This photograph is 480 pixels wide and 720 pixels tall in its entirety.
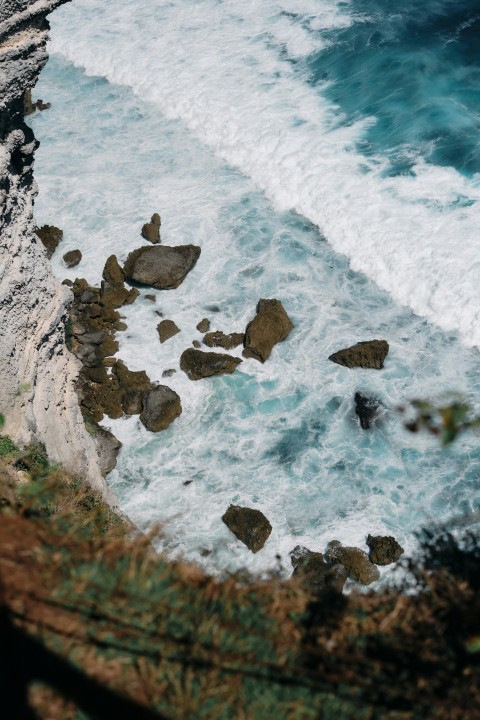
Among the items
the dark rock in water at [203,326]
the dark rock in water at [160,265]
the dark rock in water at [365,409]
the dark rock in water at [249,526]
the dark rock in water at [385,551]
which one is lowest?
the dark rock in water at [385,551]

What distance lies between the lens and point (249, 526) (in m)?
12.5

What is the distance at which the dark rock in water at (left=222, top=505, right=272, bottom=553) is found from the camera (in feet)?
40.7

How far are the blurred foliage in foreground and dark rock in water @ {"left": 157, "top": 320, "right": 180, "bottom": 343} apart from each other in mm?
10470

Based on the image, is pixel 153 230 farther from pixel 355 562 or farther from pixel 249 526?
pixel 355 562

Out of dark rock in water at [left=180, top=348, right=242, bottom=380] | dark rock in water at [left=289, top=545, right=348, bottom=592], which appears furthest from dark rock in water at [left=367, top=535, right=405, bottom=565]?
dark rock in water at [left=180, top=348, right=242, bottom=380]

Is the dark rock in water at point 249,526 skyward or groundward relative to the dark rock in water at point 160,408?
groundward

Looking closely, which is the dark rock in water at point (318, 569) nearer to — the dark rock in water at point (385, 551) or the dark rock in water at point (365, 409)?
the dark rock in water at point (385, 551)

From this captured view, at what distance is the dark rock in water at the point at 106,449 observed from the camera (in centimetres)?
1377

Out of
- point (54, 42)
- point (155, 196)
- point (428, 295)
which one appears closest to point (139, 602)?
point (428, 295)

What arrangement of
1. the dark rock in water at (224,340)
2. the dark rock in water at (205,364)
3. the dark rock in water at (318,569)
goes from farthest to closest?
the dark rock in water at (224,340), the dark rock in water at (205,364), the dark rock in water at (318,569)

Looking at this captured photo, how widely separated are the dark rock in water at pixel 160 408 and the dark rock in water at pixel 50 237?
6729 millimetres

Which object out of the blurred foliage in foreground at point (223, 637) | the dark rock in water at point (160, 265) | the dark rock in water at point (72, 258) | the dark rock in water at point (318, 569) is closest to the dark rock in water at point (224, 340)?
the dark rock in water at point (160, 265)

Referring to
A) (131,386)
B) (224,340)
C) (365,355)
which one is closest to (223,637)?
(131,386)

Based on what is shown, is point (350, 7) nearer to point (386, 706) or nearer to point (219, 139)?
point (219, 139)
